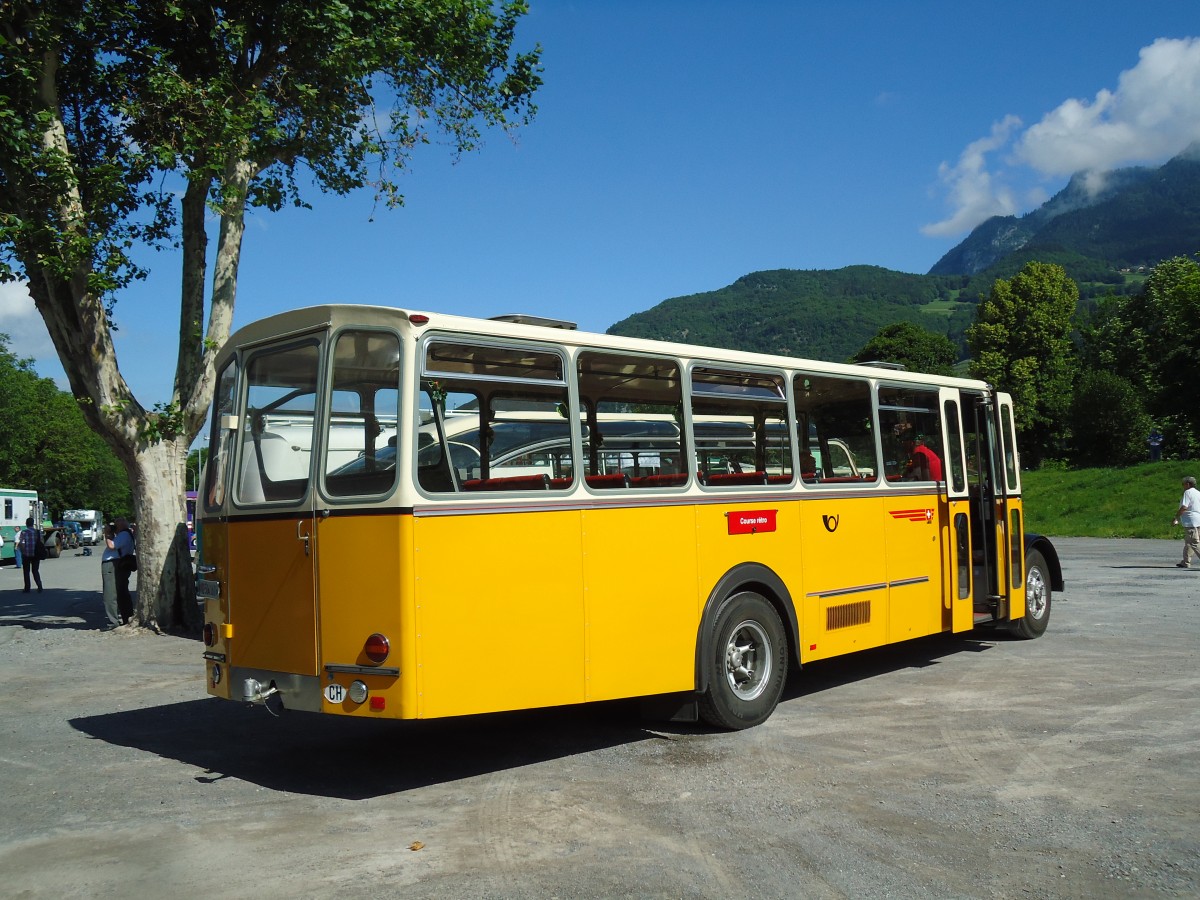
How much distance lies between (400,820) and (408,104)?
1358 centimetres

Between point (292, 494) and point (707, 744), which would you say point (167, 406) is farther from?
point (707, 744)

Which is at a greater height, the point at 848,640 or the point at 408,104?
the point at 408,104

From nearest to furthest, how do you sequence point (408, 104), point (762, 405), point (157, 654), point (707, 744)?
point (707, 744) → point (762, 405) → point (157, 654) → point (408, 104)

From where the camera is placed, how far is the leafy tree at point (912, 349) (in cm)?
7844

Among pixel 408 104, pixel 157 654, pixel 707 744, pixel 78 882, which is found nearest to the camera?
pixel 78 882

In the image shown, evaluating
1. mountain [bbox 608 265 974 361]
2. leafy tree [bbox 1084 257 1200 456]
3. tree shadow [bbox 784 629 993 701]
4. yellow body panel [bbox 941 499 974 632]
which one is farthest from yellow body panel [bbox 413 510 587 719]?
mountain [bbox 608 265 974 361]

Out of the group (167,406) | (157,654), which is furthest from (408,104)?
(157,654)

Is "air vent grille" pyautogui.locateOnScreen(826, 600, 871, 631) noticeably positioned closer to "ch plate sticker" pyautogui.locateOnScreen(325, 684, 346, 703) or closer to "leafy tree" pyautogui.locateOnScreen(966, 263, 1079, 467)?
"ch plate sticker" pyautogui.locateOnScreen(325, 684, 346, 703)

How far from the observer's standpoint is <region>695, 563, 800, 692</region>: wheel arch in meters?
7.36

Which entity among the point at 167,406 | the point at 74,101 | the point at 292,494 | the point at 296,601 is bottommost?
the point at 296,601

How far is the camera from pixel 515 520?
→ 20.9 ft

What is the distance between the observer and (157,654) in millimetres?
13359

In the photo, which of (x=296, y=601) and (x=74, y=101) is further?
(x=74, y=101)

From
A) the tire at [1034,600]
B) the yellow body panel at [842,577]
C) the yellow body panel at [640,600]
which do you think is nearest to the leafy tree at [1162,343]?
the tire at [1034,600]
